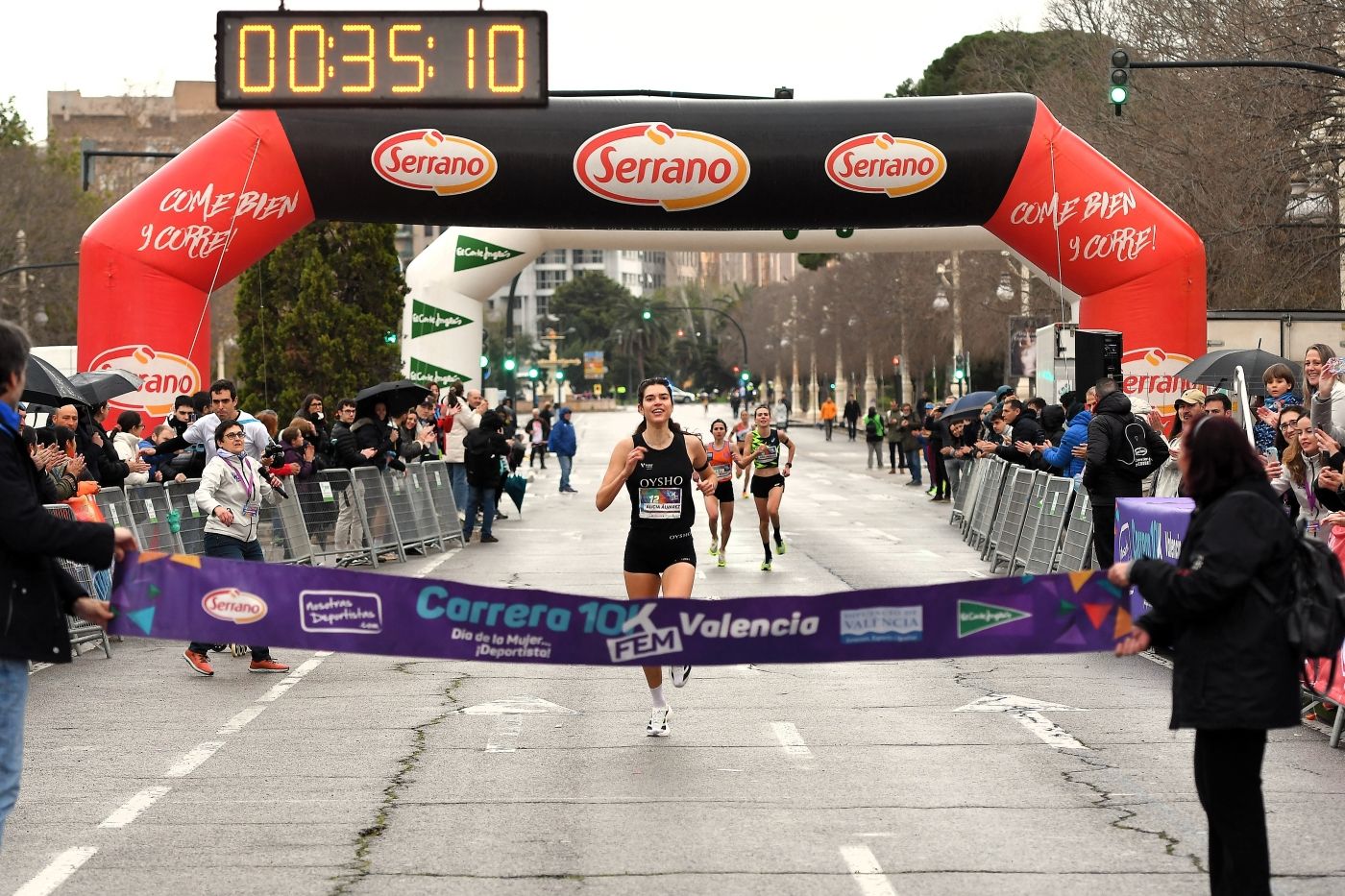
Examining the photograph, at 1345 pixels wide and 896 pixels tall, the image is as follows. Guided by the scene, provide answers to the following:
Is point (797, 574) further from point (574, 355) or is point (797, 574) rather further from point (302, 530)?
point (574, 355)

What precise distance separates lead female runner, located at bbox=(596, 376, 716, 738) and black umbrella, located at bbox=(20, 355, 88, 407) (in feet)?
22.9

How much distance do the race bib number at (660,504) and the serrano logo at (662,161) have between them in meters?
11.1

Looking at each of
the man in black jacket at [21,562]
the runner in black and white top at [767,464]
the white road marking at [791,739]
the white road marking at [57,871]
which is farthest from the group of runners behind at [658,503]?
the runner in black and white top at [767,464]

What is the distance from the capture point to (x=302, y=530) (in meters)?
18.6

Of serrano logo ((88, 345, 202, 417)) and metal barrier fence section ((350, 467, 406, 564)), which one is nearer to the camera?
serrano logo ((88, 345, 202, 417))

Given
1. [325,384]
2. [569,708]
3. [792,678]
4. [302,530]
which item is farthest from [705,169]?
[325,384]

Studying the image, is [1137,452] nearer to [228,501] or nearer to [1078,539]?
[1078,539]

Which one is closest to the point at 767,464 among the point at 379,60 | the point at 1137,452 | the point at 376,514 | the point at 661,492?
the point at 376,514

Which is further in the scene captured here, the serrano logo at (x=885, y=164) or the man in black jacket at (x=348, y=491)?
the serrano logo at (x=885, y=164)

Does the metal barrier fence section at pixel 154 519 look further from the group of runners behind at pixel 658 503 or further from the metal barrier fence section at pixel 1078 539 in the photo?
the metal barrier fence section at pixel 1078 539

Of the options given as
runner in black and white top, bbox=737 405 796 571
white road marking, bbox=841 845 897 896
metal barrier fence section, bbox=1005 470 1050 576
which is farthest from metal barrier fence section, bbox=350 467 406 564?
white road marking, bbox=841 845 897 896

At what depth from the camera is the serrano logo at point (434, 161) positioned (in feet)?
67.3

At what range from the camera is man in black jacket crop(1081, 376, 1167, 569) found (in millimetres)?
14477

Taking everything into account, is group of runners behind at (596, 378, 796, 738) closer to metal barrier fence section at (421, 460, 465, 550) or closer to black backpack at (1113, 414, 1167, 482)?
black backpack at (1113, 414, 1167, 482)
